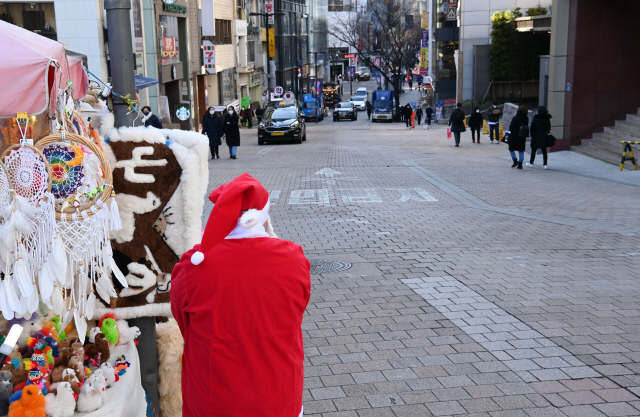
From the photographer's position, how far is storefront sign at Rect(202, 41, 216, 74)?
1554 inches

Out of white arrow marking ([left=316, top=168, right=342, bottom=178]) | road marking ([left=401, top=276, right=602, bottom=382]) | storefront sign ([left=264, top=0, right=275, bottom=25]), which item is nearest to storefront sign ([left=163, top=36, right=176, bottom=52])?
white arrow marking ([left=316, top=168, right=342, bottom=178])

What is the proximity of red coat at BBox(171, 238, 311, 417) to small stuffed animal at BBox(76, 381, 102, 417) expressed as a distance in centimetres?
66

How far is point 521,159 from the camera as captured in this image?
18953 mm

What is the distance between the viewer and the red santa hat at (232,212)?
2.84 meters

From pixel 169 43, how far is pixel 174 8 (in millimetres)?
2022

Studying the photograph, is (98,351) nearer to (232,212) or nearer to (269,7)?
(232,212)

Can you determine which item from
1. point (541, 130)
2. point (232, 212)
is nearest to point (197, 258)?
point (232, 212)

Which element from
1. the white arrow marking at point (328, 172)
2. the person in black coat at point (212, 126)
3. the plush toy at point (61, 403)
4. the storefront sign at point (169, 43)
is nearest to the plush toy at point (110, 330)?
the plush toy at point (61, 403)

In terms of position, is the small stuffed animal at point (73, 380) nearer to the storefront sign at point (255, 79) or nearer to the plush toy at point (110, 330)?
the plush toy at point (110, 330)

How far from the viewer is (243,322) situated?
9.34 ft

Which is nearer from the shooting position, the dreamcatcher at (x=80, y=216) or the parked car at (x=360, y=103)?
the dreamcatcher at (x=80, y=216)

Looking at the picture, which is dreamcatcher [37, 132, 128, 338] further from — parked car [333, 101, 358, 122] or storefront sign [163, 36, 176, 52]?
parked car [333, 101, 358, 122]

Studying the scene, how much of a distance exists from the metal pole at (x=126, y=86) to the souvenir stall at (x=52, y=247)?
13.9 inches

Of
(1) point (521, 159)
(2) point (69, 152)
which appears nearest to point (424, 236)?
(2) point (69, 152)
